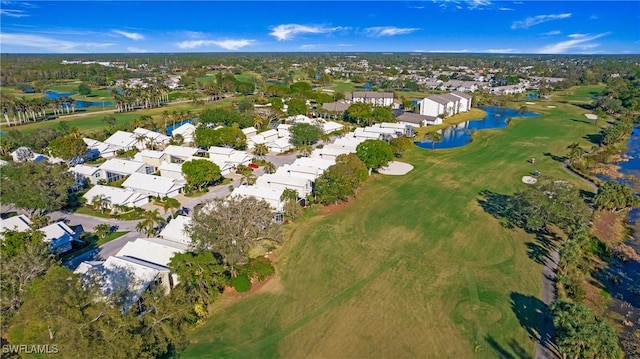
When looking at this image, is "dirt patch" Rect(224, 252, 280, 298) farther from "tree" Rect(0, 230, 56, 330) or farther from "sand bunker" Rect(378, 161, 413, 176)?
"sand bunker" Rect(378, 161, 413, 176)

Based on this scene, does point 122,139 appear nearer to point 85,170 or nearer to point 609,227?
point 85,170

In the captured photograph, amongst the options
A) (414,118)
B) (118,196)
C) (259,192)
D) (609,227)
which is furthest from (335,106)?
(609,227)

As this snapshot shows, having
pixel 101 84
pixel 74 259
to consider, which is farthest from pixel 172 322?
pixel 101 84

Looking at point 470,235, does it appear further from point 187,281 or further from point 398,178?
point 187,281

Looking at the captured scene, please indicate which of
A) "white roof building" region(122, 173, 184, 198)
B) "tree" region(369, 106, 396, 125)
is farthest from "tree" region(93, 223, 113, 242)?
"tree" region(369, 106, 396, 125)

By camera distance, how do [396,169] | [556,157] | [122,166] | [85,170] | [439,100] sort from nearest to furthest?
[85,170] < [122,166] < [396,169] < [556,157] < [439,100]

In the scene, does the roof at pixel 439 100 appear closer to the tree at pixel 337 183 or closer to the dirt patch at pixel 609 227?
the dirt patch at pixel 609 227
